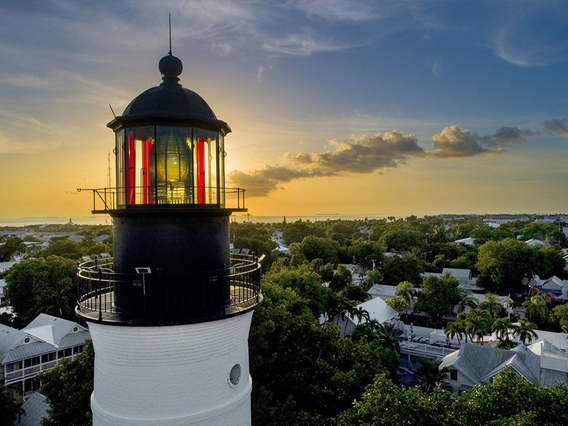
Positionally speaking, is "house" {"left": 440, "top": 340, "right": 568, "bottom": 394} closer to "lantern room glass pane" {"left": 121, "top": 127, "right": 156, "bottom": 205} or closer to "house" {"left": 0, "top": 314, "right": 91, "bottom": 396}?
"lantern room glass pane" {"left": 121, "top": 127, "right": 156, "bottom": 205}

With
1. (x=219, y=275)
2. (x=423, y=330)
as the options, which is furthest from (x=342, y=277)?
(x=219, y=275)

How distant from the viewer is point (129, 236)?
517 cm

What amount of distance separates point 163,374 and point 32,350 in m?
19.8

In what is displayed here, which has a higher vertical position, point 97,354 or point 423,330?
point 97,354

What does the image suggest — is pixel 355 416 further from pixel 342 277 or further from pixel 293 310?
pixel 342 277

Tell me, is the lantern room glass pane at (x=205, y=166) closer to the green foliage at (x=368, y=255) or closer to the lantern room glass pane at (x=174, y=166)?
the lantern room glass pane at (x=174, y=166)

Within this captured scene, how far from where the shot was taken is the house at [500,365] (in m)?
17.1

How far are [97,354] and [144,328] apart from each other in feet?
3.83

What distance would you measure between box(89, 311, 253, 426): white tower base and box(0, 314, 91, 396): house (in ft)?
51.3

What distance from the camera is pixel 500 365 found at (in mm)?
18016

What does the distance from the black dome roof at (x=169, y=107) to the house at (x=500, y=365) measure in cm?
1807

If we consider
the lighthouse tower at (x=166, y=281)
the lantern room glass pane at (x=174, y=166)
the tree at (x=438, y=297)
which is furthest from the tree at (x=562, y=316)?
the lantern room glass pane at (x=174, y=166)

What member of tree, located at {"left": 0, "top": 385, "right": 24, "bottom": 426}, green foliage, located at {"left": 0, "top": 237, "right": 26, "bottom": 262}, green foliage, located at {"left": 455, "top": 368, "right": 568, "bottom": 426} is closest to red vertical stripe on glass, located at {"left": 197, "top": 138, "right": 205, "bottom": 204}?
green foliage, located at {"left": 455, "top": 368, "right": 568, "bottom": 426}

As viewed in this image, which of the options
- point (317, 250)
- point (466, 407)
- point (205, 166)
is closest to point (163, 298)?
point (205, 166)
